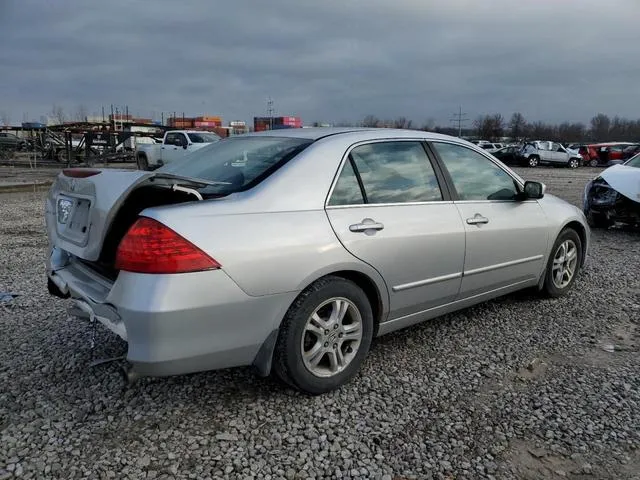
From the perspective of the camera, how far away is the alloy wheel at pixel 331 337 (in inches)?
118

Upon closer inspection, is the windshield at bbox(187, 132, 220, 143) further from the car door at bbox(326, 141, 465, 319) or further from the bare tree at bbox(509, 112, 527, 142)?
the bare tree at bbox(509, 112, 527, 142)

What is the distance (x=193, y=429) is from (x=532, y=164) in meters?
34.9

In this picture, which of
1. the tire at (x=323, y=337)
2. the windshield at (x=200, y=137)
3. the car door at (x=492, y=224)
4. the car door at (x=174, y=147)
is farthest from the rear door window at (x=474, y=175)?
the windshield at (x=200, y=137)

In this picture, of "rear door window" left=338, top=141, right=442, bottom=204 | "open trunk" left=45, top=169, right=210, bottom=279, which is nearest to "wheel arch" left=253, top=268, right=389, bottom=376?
"rear door window" left=338, top=141, right=442, bottom=204

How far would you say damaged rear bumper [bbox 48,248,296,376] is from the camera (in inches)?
97.0

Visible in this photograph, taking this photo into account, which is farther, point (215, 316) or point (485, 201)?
point (485, 201)

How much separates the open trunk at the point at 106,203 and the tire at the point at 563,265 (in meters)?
3.40

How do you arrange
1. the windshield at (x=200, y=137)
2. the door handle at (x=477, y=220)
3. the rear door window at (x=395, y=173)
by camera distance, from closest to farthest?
the rear door window at (x=395, y=173) < the door handle at (x=477, y=220) < the windshield at (x=200, y=137)

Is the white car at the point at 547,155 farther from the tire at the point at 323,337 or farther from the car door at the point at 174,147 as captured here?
the tire at the point at 323,337

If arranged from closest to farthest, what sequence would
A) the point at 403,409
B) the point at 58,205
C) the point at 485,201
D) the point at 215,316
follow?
1. the point at 215,316
2. the point at 403,409
3. the point at 58,205
4. the point at 485,201

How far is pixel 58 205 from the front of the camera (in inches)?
132

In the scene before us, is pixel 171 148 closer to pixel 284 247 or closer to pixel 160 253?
pixel 284 247

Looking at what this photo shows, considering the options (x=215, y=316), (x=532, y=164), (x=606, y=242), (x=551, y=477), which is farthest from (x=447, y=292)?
(x=532, y=164)

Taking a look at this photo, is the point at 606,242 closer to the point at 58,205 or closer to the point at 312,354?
the point at 312,354
